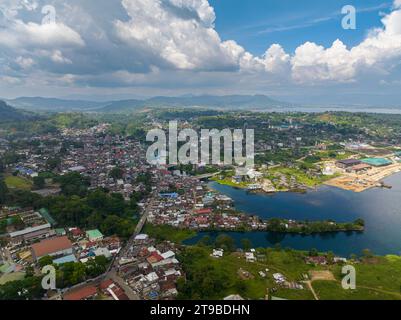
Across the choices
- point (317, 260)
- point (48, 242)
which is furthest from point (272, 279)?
point (48, 242)

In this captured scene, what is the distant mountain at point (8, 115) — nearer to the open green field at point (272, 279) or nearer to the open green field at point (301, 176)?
the open green field at point (301, 176)

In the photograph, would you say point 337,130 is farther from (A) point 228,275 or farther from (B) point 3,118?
(B) point 3,118

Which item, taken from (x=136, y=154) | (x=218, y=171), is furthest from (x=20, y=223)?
(x=136, y=154)

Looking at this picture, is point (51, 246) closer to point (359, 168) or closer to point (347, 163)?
point (359, 168)

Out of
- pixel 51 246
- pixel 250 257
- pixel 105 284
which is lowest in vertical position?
pixel 105 284

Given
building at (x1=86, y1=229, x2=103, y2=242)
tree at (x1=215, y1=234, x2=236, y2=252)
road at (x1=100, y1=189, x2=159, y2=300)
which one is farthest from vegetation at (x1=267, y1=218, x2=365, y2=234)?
building at (x1=86, y1=229, x2=103, y2=242)

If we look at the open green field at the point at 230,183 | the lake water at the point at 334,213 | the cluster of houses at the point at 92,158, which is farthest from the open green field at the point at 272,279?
the cluster of houses at the point at 92,158
